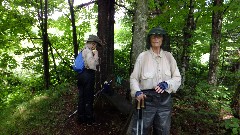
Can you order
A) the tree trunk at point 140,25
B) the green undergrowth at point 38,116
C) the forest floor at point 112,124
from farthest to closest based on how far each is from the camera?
the green undergrowth at point 38,116 < the forest floor at point 112,124 < the tree trunk at point 140,25

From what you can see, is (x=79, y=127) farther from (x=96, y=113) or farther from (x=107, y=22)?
(x=107, y=22)

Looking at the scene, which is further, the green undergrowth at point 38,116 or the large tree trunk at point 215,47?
the large tree trunk at point 215,47

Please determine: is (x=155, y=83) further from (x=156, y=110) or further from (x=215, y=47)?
(x=215, y=47)

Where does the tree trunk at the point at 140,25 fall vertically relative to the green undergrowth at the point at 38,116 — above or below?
above

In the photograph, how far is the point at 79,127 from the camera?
698 cm

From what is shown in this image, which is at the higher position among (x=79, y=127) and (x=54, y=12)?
(x=54, y=12)

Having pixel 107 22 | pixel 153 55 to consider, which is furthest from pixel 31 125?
pixel 153 55

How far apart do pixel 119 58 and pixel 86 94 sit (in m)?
7.92

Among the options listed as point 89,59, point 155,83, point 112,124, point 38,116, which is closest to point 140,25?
point 89,59

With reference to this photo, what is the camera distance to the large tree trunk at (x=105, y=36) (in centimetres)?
735

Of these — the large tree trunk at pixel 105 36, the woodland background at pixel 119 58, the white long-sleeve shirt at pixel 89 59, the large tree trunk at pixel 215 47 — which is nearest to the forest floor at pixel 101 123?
the woodland background at pixel 119 58

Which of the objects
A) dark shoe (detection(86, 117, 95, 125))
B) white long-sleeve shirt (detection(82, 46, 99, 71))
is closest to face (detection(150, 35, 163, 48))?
white long-sleeve shirt (detection(82, 46, 99, 71))

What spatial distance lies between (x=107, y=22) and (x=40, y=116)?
3606 mm

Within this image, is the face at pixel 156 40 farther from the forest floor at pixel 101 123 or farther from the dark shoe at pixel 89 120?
the dark shoe at pixel 89 120
